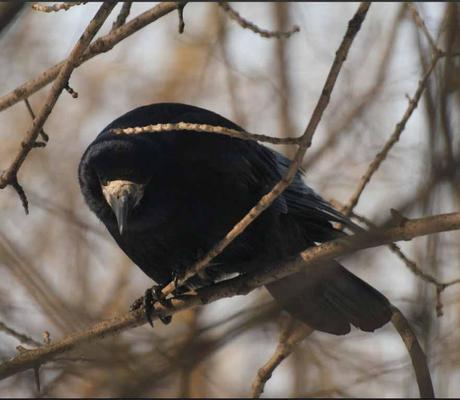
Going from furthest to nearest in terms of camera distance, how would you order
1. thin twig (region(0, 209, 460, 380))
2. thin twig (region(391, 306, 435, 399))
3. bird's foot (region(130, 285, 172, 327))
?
bird's foot (region(130, 285, 172, 327))
thin twig (region(391, 306, 435, 399))
thin twig (region(0, 209, 460, 380))

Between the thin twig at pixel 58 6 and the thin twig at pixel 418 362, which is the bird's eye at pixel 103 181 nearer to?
the thin twig at pixel 58 6

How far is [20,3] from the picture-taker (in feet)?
7.98

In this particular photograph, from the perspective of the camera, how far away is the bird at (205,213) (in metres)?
4.57

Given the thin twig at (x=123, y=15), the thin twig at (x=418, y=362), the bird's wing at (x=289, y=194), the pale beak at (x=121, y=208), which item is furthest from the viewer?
the bird's wing at (x=289, y=194)

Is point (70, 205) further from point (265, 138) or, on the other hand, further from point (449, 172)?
point (449, 172)

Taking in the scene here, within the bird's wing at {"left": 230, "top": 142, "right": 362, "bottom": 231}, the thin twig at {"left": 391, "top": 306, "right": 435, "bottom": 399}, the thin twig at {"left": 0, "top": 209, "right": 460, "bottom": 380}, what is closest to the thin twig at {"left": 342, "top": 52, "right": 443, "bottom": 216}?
the bird's wing at {"left": 230, "top": 142, "right": 362, "bottom": 231}

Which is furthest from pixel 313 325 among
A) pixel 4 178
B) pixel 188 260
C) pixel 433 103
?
pixel 433 103

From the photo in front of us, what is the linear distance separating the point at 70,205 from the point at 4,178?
3.54 metres

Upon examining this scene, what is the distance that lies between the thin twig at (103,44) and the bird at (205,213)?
2.21 feet

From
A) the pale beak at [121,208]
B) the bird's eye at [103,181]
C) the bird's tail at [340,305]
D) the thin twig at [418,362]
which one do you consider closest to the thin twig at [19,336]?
the pale beak at [121,208]

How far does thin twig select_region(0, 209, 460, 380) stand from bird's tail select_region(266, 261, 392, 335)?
1.56 ft

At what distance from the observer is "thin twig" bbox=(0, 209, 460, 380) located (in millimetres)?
3203

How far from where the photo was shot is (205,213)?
4.54 meters

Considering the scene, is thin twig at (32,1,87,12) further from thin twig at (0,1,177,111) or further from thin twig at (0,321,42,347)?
thin twig at (0,321,42,347)
